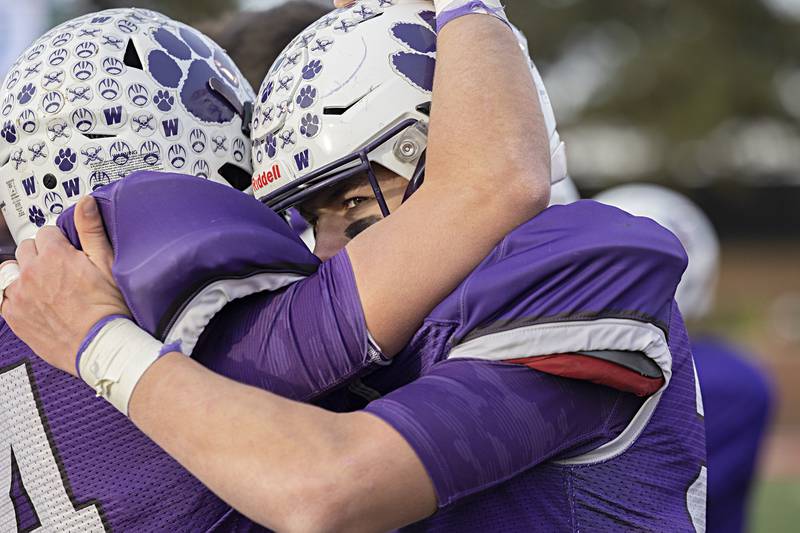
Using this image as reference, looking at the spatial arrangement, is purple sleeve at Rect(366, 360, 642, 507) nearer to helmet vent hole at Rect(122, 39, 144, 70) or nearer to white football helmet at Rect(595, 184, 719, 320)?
helmet vent hole at Rect(122, 39, 144, 70)

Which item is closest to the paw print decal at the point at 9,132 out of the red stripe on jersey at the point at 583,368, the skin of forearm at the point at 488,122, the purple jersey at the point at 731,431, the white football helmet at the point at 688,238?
the skin of forearm at the point at 488,122

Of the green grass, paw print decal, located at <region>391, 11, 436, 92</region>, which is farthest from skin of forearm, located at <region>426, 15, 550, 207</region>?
the green grass

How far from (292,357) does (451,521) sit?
0.41 metres

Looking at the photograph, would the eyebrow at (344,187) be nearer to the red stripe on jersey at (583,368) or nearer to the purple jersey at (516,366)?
the purple jersey at (516,366)

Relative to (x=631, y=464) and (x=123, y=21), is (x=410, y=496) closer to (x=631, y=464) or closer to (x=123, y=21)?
(x=631, y=464)

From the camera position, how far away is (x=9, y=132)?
88.1 inches

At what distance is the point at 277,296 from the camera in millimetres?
1944

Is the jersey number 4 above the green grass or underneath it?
above

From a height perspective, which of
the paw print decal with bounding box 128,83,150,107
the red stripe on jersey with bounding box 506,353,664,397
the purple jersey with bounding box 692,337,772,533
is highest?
the paw print decal with bounding box 128,83,150,107

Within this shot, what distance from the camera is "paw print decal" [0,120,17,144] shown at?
2230mm

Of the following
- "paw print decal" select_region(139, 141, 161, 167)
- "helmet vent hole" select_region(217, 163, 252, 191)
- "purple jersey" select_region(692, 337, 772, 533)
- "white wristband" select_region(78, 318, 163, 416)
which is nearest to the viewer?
"white wristband" select_region(78, 318, 163, 416)

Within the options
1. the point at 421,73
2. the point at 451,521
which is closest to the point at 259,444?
the point at 451,521

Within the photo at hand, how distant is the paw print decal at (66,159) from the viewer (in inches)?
86.1

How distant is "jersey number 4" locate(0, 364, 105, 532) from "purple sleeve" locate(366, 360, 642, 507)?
59cm
